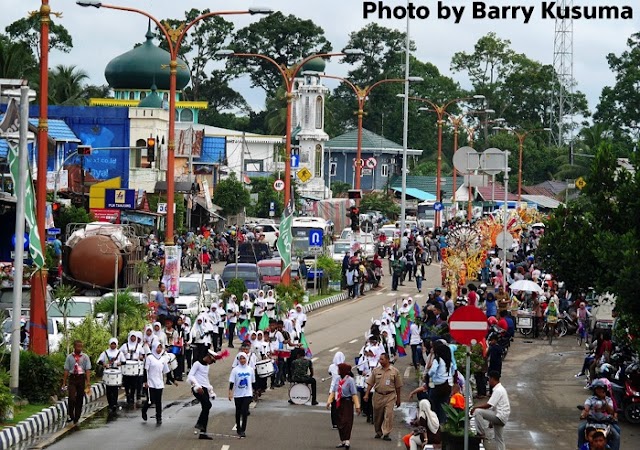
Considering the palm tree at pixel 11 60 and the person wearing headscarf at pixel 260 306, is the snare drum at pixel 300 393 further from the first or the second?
the palm tree at pixel 11 60

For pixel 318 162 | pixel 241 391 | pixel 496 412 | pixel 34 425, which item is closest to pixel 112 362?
pixel 34 425

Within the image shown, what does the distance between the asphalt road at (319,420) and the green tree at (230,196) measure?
143 feet

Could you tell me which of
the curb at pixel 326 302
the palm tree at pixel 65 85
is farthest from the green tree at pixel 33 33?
the curb at pixel 326 302

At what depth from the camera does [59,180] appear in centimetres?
5794

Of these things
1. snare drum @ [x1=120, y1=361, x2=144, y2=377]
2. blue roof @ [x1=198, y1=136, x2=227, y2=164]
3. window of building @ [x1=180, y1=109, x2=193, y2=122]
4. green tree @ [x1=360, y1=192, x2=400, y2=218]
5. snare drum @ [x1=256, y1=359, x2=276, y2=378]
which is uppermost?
window of building @ [x1=180, y1=109, x2=193, y2=122]

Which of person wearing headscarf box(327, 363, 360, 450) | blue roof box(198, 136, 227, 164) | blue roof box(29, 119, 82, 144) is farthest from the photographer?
blue roof box(198, 136, 227, 164)

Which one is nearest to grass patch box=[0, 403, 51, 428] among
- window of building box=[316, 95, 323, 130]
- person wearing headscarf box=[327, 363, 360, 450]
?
person wearing headscarf box=[327, 363, 360, 450]

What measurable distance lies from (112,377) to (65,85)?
6884cm

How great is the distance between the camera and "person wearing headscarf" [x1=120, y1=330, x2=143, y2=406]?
86.0 ft

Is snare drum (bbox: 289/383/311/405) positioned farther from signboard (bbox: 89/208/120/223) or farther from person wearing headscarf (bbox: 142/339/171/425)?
signboard (bbox: 89/208/120/223)

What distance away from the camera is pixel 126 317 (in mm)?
31500

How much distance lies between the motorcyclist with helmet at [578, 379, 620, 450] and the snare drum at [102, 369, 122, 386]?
8.55 meters

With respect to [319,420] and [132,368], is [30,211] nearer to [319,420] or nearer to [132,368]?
[132,368]

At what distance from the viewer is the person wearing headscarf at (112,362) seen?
2594cm
